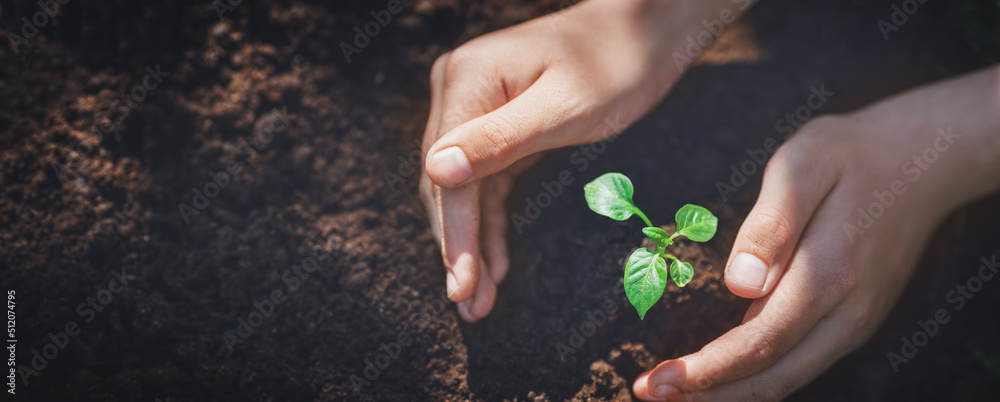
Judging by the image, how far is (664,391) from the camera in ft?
5.84

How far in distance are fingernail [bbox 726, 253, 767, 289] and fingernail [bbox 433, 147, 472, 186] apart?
93cm

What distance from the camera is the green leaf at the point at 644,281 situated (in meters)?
1.52

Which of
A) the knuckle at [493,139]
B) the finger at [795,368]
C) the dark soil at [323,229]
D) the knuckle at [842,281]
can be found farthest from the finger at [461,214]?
the knuckle at [842,281]

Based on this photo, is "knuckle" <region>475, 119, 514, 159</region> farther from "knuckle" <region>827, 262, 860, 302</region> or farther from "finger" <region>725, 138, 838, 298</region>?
"knuckle" <region>827, 262, 860, 302</region>

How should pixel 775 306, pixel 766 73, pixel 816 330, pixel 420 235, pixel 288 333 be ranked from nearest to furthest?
pixel 775 306 < pixel 816 330 < pixel 288 333 < pixel 420 235 < pixel 766 73

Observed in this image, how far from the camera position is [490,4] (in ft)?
8.00

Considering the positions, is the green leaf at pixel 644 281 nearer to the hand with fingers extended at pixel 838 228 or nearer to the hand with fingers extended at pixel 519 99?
the hand with fingers extended at pixel 838 228

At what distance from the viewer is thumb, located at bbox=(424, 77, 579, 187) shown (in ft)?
5.10

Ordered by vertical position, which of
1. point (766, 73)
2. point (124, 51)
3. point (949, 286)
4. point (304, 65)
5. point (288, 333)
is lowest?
point (949, 286)

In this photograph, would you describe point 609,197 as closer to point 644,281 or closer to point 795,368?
point 644,281

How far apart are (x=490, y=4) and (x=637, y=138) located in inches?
37.1

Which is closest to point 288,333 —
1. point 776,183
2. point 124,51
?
point 124,51

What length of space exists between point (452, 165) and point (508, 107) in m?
0.27

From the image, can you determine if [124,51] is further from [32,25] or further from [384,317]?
[384,317]
